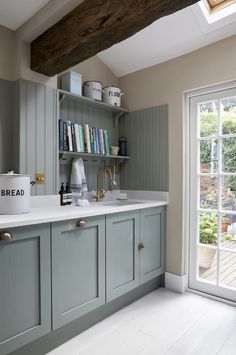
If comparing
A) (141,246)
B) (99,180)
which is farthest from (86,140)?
(141,246)

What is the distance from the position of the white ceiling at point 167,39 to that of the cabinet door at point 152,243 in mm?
1626

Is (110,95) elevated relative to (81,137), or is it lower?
elevated

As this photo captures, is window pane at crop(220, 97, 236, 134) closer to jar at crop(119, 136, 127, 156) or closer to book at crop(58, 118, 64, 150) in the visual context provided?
jar at crop(119, 136, 127, 156)

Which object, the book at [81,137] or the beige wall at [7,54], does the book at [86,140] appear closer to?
the book at [81,137]

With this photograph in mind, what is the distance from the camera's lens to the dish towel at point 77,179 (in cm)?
252

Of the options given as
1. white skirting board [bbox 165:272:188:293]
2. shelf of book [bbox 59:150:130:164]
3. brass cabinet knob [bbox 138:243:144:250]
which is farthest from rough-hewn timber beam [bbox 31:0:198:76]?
white skirting board [bbox 165:272:188:293]

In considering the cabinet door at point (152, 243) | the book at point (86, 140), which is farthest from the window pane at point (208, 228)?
the book at point (86, 140)

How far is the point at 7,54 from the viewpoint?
2.12 m

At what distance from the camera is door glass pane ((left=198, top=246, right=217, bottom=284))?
8.14 feet

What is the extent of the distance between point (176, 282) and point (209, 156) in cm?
133

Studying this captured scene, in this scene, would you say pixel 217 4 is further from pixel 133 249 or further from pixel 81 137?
pixel 133 249

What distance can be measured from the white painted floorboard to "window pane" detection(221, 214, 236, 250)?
55cm

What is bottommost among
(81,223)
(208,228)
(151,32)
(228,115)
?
(208,228)

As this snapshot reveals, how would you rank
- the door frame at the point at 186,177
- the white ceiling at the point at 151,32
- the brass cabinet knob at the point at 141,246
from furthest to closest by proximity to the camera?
the door frame at the point at 186,177
the brass cabinet knob at the point at 141,246
the white ceiling at the point at 151,32
